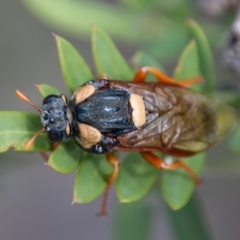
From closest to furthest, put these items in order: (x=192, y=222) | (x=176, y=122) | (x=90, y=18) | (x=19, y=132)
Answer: (x=19, y=132)
(x=176, y=122)
(x=192, y=222)
(x=90, y=18)

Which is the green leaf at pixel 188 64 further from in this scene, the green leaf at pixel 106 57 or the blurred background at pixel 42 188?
the blurred background at pixel 42 188

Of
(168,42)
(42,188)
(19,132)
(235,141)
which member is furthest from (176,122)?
(42,188)

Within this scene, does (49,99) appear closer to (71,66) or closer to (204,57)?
(71,66)

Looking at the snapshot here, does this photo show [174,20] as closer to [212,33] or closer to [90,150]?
[212,33]

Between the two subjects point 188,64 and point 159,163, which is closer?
point 159,163

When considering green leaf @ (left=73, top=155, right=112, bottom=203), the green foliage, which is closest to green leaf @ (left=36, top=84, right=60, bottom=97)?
the green foliage

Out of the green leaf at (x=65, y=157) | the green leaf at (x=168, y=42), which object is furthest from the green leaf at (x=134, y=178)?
the green leaf at (x=168, y=42)

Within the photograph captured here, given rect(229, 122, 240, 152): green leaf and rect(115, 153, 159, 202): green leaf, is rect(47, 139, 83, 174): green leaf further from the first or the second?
rect(229, 122, 240, 152): green leaf
